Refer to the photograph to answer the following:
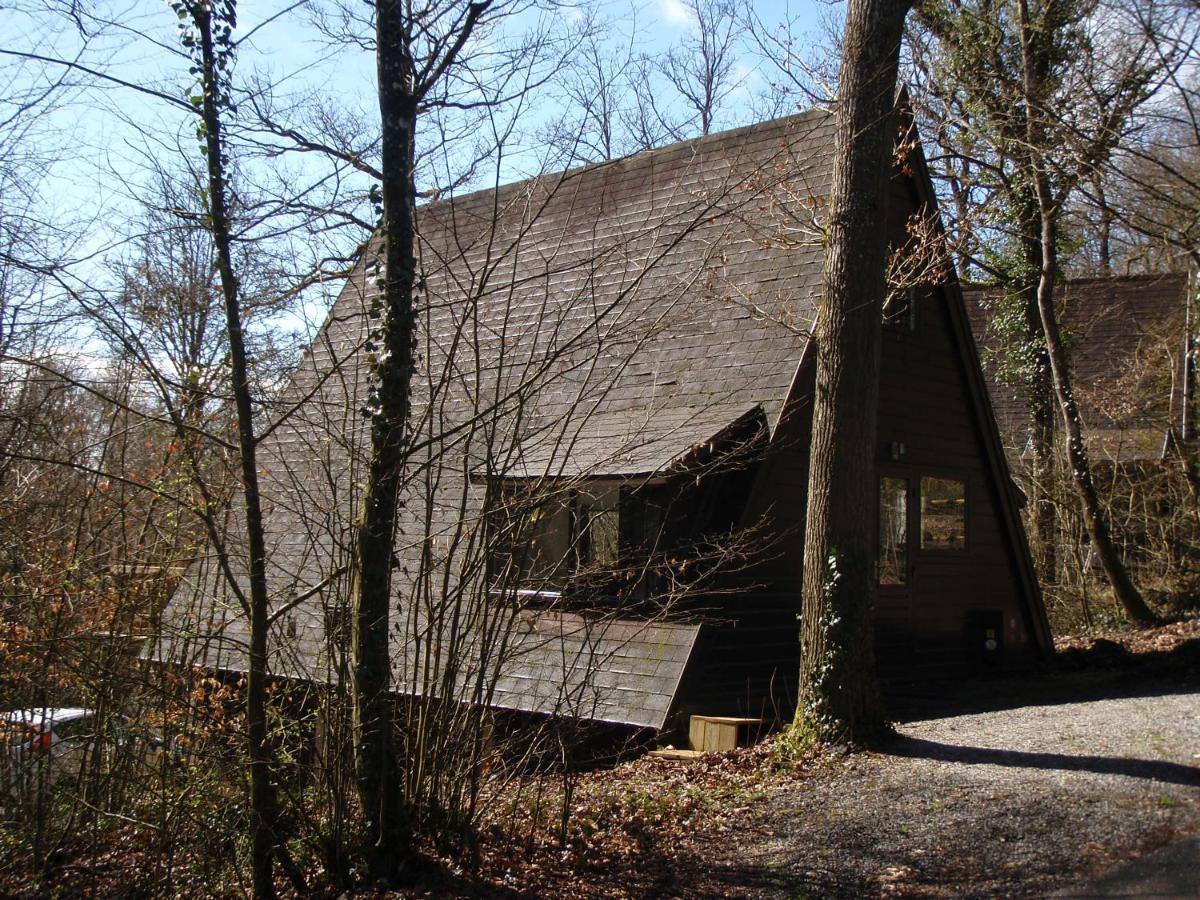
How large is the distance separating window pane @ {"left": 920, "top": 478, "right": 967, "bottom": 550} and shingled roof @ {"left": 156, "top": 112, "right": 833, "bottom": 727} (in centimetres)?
367

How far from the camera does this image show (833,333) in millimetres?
9773

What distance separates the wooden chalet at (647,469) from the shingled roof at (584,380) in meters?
0.05

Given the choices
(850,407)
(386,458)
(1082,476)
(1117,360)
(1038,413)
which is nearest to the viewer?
(386,458)

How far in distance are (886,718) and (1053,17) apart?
14.6m

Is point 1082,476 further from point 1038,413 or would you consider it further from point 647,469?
point 647,469

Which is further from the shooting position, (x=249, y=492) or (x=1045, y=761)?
(x=1045, y=761)

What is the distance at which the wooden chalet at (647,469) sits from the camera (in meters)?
7.19

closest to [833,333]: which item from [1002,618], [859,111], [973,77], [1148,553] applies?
[859,111]

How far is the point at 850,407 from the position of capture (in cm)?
966

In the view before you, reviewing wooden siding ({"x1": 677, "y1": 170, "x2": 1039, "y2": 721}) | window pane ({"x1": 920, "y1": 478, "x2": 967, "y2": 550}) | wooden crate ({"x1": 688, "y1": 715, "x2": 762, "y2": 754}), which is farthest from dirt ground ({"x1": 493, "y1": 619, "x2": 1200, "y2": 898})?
window pane ({"x1": 920, "y1": 478, "x2": 967, "y2": 550})

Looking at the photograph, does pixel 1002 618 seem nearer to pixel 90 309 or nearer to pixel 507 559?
pixel 507 559

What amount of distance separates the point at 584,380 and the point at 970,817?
5.01 metres

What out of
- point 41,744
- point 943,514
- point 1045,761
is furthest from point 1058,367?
point 41,744

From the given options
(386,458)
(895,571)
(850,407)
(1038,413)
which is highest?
(1038,413)
